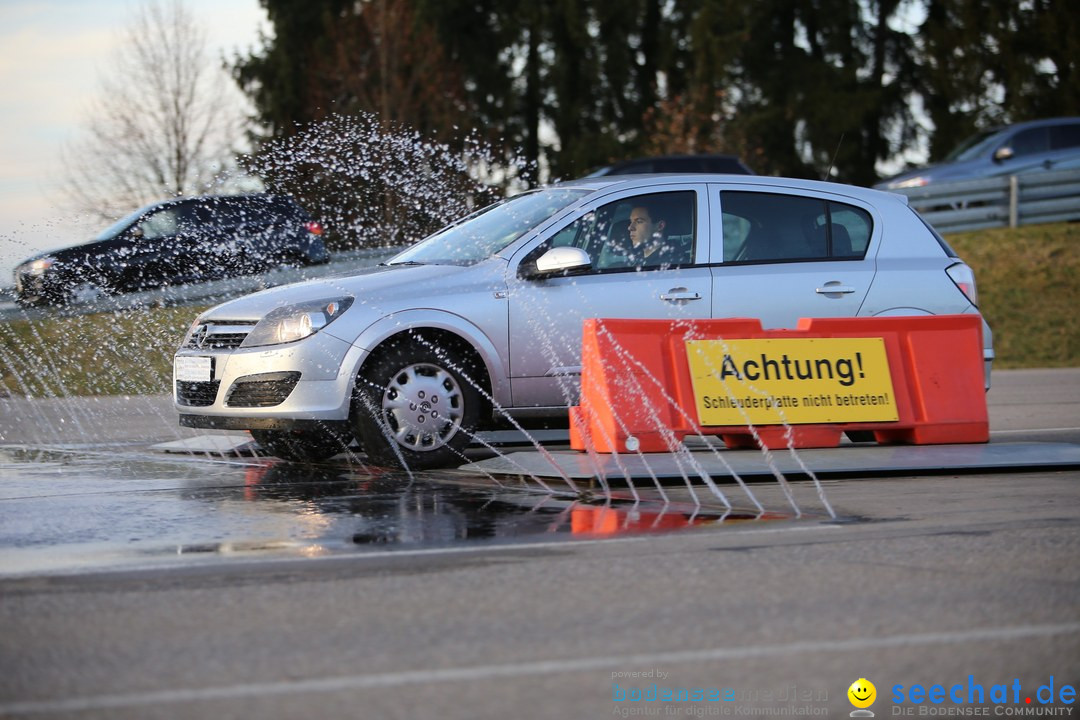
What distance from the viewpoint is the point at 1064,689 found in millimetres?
4180

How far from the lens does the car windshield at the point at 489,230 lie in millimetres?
9531

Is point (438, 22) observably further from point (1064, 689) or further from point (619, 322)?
point (1064, 689)

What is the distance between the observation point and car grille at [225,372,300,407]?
868 cm

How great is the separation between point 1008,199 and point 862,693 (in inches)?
851

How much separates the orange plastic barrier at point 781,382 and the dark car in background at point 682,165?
16.4 m

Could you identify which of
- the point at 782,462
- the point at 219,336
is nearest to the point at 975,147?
the point at 782,462

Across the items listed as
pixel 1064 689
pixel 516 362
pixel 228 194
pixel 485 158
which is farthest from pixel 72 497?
pixel 485 158

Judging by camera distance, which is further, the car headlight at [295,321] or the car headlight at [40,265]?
the car headlight at [40,265]

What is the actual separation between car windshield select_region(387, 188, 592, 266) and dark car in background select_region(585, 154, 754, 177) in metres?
15.4

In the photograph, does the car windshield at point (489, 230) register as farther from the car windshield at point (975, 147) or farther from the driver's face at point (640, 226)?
the car windshield at point (975, 147)

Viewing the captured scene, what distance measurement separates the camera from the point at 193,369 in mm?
9125

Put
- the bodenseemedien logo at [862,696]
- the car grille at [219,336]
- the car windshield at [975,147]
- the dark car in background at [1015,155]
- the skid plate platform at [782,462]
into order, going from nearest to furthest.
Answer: the bodenseemedien logo at [862,696]
the skid plate platform at [782,462]
the car grille at [219,336]
the dark car in background at [1015,155]
the car windshield at [975,147]

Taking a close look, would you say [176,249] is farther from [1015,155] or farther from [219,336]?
[1015,155]

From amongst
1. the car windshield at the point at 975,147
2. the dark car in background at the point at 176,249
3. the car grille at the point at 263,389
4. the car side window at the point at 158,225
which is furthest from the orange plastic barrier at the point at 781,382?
the car windshield at the point at 975,147
